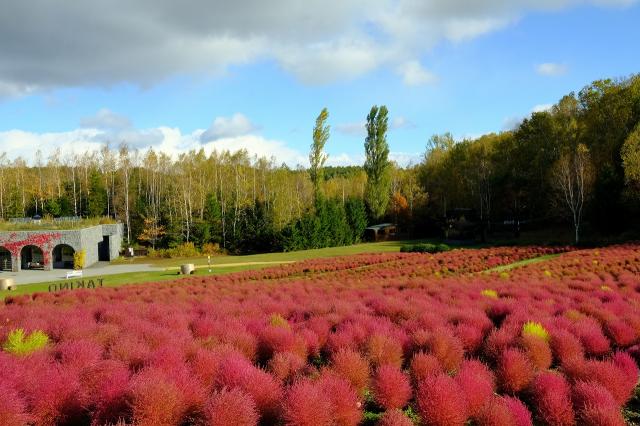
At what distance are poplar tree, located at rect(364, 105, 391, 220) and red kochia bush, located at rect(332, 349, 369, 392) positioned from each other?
177 ft

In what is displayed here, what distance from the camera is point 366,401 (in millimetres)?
5582

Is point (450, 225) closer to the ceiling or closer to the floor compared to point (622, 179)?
closer to the floor

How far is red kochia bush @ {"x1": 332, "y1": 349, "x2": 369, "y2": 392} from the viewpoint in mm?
5516

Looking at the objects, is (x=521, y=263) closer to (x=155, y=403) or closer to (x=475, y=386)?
(x=475, y=386)

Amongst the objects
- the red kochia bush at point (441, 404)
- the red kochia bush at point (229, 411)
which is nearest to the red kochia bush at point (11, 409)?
the red kochia bush at point (229, 411)

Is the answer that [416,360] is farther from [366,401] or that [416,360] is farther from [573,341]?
[573,341]

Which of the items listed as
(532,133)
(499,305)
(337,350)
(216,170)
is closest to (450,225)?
(532,133)

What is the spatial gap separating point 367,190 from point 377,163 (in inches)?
166

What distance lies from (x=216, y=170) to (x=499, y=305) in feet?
178

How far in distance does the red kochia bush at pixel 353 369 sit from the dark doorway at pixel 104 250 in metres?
45.5

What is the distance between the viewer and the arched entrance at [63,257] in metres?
41.8

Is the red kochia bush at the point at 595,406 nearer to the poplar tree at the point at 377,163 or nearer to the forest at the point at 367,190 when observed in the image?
the forest at the point at 367,190

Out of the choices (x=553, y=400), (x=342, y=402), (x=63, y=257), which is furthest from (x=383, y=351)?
(x=63, y=257)

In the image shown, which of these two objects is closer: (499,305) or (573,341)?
(573,341)
